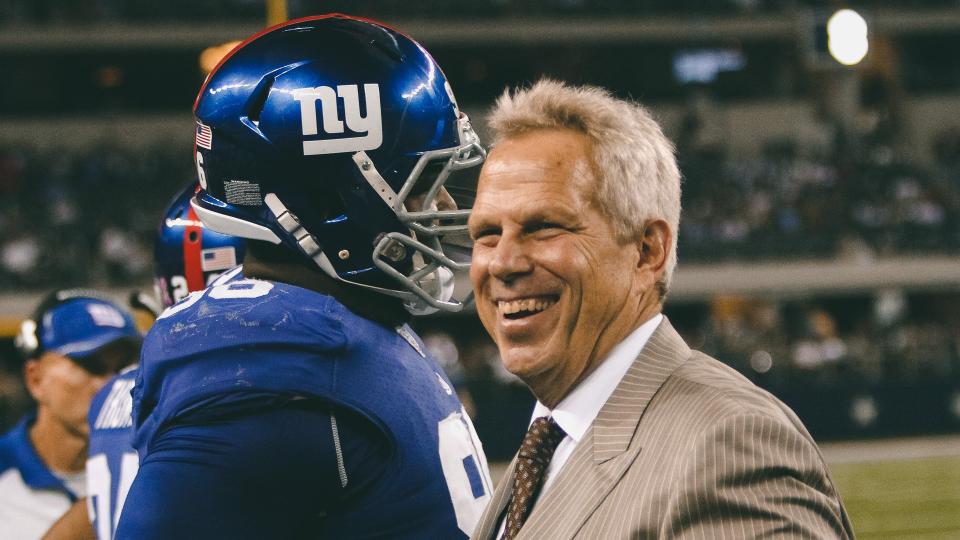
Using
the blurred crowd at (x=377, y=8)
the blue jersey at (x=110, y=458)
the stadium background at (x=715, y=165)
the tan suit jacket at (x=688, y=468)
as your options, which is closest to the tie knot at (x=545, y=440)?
the tan suit jacket at (x=688, y=468)

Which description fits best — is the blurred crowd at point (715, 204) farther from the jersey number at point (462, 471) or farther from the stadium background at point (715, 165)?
the jersey number at point (462, 471)

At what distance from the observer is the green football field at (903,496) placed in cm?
991

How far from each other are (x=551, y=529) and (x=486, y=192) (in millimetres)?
542

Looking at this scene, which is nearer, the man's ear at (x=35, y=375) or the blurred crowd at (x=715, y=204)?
the man's ear at (x=35, y=375)

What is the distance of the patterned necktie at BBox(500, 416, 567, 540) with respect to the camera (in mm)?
1884

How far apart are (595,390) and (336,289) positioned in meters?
0.53

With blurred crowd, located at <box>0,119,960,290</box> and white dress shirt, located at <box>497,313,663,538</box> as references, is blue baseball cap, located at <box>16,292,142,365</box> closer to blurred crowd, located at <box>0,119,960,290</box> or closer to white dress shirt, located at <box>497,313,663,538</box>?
white dress shirt, located at <box>497,313,663,538</box>

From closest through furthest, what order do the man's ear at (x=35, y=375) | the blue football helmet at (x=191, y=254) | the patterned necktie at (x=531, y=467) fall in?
the patterned necktie at (x=531, y=467) < the blue football helmet at (x=191, y=254) < the man's ear at (x=35, y=375)

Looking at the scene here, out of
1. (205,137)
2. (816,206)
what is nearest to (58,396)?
(205,137)

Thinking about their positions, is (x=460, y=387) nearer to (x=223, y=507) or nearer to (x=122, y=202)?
(x=122, y=202)

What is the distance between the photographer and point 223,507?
5.80 feet

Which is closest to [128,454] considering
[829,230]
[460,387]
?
[460,387]

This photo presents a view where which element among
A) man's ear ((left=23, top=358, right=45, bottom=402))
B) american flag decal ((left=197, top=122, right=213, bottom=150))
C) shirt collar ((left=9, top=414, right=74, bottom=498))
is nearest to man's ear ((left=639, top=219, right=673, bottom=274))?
american flag decal ((left=197, top=122, right=213, bottom=150))

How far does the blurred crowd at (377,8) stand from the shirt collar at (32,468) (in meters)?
18.3
